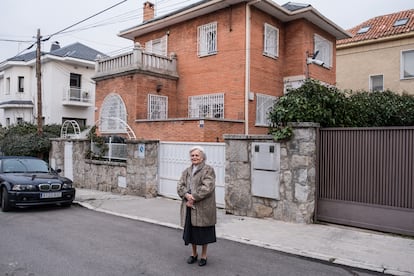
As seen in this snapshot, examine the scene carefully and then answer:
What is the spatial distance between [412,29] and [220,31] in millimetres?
12709

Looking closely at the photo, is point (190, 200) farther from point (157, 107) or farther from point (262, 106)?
point (157, 107)

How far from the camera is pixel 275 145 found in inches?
302

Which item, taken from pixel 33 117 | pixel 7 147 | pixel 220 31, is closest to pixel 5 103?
pixel 33 117

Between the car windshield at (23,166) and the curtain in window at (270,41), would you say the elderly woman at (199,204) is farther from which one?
the curtain in window at (270,41)

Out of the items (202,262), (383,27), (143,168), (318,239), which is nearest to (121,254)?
(202,262)

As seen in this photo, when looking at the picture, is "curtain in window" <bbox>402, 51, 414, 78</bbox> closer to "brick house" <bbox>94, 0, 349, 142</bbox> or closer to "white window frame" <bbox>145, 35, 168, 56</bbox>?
"brick house" <bbox>94, 0, 349, 142</bbox>

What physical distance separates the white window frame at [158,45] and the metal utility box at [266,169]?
11173 mm

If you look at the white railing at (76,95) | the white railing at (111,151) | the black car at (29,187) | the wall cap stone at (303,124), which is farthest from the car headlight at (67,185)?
the white railing at (76,95)

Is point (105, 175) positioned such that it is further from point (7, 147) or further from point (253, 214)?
point (7, 147)

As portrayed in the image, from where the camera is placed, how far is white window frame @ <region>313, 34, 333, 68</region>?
1695 centimetres

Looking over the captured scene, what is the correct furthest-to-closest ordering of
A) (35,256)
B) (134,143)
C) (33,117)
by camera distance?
(33,117) < (134,143) < (35,256)

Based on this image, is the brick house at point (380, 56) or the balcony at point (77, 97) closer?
the brick house at point (380, 56)

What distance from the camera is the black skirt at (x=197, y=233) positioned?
4848mm

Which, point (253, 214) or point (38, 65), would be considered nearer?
point (253, 214)
